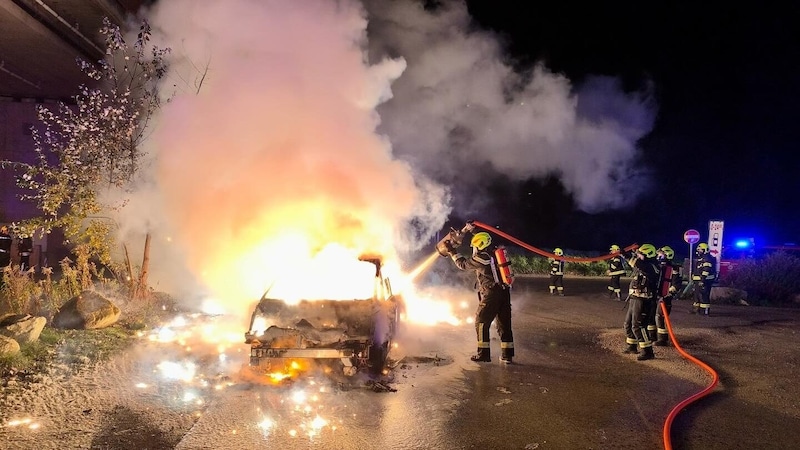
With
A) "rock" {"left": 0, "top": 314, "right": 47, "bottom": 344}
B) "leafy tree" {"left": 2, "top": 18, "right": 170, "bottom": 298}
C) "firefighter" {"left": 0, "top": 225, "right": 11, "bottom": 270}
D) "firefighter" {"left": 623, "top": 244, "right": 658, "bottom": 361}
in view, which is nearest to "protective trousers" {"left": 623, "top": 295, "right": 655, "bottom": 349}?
"firefighter" {"left": 623, "top": 244, "right": 658, "bottom": 361}

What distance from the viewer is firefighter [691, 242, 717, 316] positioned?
12.7 m

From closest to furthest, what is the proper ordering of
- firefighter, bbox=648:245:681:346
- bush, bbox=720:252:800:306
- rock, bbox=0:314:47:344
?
rock, bbox=0:314:47:344 → firefighter, bbox=648:245:681:346 → bush, bbox=720:252:800:306

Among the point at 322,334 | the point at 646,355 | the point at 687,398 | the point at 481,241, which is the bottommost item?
the point at 687,398

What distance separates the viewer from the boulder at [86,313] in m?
8.37

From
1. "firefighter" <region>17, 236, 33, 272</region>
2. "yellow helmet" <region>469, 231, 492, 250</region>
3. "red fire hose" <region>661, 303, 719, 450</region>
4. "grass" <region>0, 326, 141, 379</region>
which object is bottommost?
"grass" <region>0, 326, 141, 379</region>

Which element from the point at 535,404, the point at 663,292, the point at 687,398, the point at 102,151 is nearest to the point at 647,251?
the point at 663,292

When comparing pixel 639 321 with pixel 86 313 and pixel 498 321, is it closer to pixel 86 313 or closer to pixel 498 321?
pixel 498 321

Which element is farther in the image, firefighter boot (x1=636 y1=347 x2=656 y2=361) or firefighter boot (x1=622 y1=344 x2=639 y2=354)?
firefighter boot (x1=622 y1=344 x2=639 y2=354)

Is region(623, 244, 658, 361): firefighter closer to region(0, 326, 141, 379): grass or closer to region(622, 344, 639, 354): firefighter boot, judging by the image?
region(622, 344, 639, 354): firefighter boot

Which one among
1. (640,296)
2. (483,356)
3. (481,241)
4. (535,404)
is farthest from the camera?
(640,296)

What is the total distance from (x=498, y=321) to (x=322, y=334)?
271cm

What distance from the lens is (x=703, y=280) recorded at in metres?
12.7

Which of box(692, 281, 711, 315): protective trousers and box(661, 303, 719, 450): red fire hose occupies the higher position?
box(692, 281, 711, 315): protective trousers

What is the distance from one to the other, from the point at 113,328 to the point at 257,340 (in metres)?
3.80
